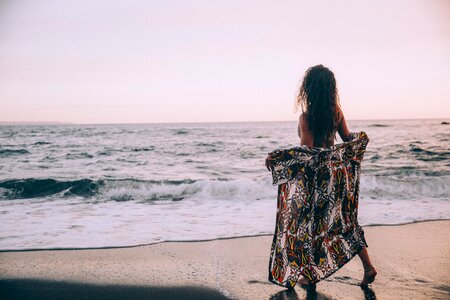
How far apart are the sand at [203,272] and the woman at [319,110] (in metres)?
0.38

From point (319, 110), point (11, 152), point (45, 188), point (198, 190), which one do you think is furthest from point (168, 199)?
point (11, 152)

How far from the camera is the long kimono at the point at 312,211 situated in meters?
2.89

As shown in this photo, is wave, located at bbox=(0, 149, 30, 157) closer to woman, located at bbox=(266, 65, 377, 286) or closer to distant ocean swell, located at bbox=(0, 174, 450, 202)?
distant ocean swell, located at bbox=(0, 174, 450, 202)

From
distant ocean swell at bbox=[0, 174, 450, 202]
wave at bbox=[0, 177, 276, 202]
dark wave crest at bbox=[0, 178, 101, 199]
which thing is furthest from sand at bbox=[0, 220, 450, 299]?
dark wave crest at bbox=[0, 178, 101, 199]

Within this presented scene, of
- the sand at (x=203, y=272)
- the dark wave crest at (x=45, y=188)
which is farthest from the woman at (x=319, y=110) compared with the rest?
the dark wave crest at (x=45, y=188)

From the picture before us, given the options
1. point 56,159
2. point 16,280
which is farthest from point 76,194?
point 56,159

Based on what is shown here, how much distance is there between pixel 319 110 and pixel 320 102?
0.21 feet

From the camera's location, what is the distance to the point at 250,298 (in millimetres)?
2920

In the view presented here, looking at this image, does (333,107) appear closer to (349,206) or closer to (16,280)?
(349,206)

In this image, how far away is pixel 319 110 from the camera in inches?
114

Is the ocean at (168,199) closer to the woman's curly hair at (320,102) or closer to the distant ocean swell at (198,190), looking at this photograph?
the distant ocean swell at (198,190)

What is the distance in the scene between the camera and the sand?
305cm

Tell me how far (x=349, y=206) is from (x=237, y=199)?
5621 millimetres

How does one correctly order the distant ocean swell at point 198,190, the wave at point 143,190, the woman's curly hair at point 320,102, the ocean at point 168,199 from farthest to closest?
the wave at point 143,190 < the distant ocean swell at point 198,190 < the ocean at point 168,199 < the woman's curly hair at point 320,102
